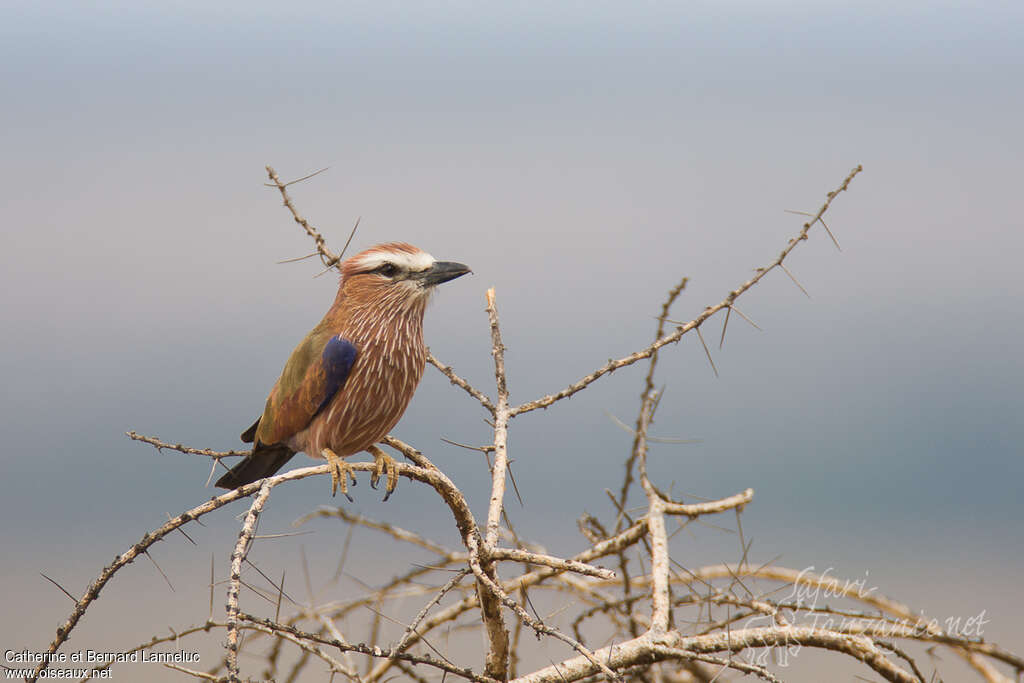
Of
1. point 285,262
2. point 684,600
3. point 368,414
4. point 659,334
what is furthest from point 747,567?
point 285,262

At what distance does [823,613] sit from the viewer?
9.43 feet

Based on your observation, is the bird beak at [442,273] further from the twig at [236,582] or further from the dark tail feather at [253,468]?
the twig at [236,582]

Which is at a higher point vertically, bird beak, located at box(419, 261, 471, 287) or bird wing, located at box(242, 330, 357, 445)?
bird beak, located at box(419, 261, 471, 287)

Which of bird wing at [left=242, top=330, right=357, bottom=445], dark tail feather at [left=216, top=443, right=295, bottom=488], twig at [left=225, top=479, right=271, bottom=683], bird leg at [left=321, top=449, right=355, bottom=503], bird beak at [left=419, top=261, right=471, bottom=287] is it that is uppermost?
bird beak at [left=419, top=261, right=471, bottom=287]

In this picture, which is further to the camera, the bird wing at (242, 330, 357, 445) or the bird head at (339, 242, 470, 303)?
the bird head at (339, 242, 470, 303)

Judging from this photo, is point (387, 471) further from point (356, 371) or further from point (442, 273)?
point (442, 273)

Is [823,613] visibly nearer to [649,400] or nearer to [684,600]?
[684,600]

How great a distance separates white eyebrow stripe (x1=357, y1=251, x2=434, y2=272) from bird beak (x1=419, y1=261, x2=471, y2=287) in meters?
0.02

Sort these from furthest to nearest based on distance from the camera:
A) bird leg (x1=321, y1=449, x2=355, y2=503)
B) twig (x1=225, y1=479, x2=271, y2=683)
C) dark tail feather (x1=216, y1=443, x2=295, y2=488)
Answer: dark tail feather (x1=216, y1=443, x2=295, y2=488) < bird leg (x1=321, y1=449, x2=355, y2=503) < twig (x1=225, y1=479, x2=271, y2=683)

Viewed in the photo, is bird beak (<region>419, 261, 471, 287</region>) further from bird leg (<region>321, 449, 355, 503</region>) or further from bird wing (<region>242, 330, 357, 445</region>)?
bird leg (<region>321, 449, 355, 503</region>)

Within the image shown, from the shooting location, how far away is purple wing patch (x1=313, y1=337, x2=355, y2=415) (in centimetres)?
278

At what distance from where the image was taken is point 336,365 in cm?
280

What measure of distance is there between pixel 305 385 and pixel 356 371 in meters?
0.17

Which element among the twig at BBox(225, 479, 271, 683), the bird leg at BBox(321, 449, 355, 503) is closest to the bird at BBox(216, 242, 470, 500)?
the bird leg at BBox(321, 449, 355, 503)
